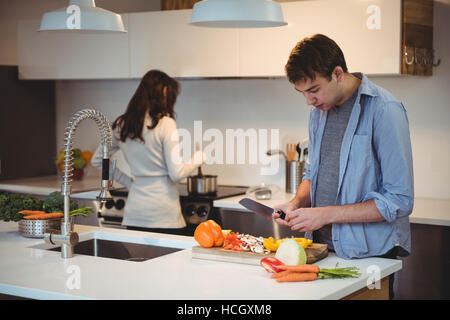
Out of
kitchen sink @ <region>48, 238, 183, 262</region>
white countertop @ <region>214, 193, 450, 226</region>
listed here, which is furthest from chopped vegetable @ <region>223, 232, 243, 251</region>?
white countertop @ <region>214, 193, 450, 226</region>

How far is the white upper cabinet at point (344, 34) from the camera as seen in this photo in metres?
3.45

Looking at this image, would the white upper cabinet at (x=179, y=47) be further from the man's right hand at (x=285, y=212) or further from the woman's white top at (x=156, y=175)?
the man's right hand at (x=285, y=212)

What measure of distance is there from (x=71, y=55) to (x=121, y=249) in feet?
7.29

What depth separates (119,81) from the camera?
4953 millimetres

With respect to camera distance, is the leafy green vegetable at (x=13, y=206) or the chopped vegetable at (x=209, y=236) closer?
the chopped vegetable at (x=209, y=236)

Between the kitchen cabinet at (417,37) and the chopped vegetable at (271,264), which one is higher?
the kitchen cabinet at (417,37)

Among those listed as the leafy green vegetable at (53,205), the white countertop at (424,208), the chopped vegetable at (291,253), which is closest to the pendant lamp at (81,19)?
the leafy green vegetable at (53,205)

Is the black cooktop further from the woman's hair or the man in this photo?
the man

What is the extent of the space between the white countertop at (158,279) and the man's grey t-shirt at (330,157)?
0.23m

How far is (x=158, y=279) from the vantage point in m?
1.98

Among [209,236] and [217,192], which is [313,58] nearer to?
[209,236]

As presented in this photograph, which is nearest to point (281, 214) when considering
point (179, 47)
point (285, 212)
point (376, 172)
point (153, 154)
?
point (285, 212)

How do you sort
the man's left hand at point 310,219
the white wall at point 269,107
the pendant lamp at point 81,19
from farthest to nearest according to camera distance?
the white wall at point 269,107 < the pendant lamp at point 81,19 < the man's left hand at point 310,219

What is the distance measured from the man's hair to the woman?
4.91 feet
